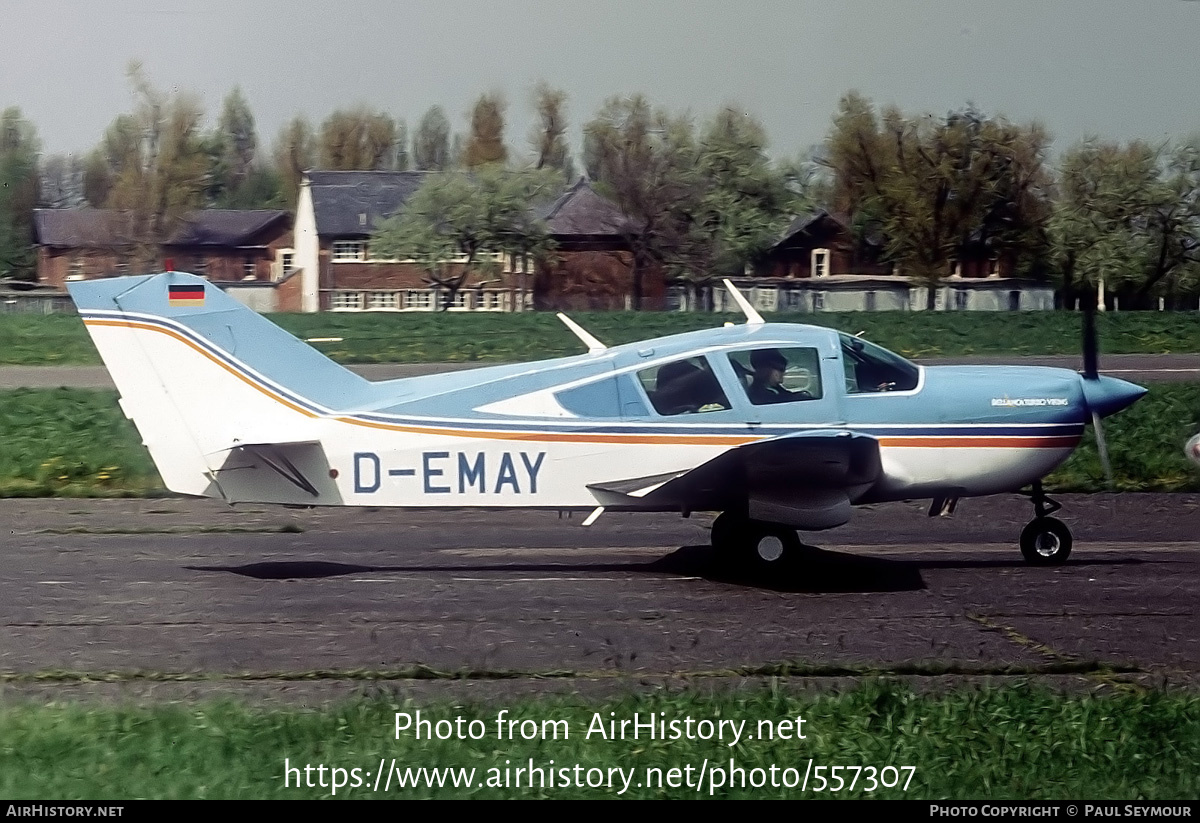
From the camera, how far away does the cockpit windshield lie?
9.24 m

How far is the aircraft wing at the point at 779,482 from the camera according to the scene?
8.80m

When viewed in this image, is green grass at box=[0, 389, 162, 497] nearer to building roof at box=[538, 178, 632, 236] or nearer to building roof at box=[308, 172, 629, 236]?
building roof at box=[308, 172, 629, 236]

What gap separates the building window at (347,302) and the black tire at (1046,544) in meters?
17.8

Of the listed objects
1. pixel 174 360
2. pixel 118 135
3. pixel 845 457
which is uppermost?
pixel 118 135

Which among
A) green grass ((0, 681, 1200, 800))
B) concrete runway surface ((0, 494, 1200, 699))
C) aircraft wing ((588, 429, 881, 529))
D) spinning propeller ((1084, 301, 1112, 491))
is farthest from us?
spinning propeller ((1084, 301, 1112, 491))

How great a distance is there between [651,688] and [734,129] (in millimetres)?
20948

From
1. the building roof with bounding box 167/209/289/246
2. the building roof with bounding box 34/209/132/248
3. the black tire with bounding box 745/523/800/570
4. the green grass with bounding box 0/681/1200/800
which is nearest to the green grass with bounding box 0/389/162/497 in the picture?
the building roof with bounding box 34/209/132/248

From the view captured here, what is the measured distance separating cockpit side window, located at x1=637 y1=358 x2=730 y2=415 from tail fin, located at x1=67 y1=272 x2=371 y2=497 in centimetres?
211

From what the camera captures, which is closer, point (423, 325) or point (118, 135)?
point (118, 135)

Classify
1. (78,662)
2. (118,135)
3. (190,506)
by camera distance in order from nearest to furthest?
(78,662) → (190,506) → (118,135)

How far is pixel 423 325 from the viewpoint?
24.6 m

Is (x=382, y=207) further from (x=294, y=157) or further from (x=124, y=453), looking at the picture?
(x=124, y=453)
